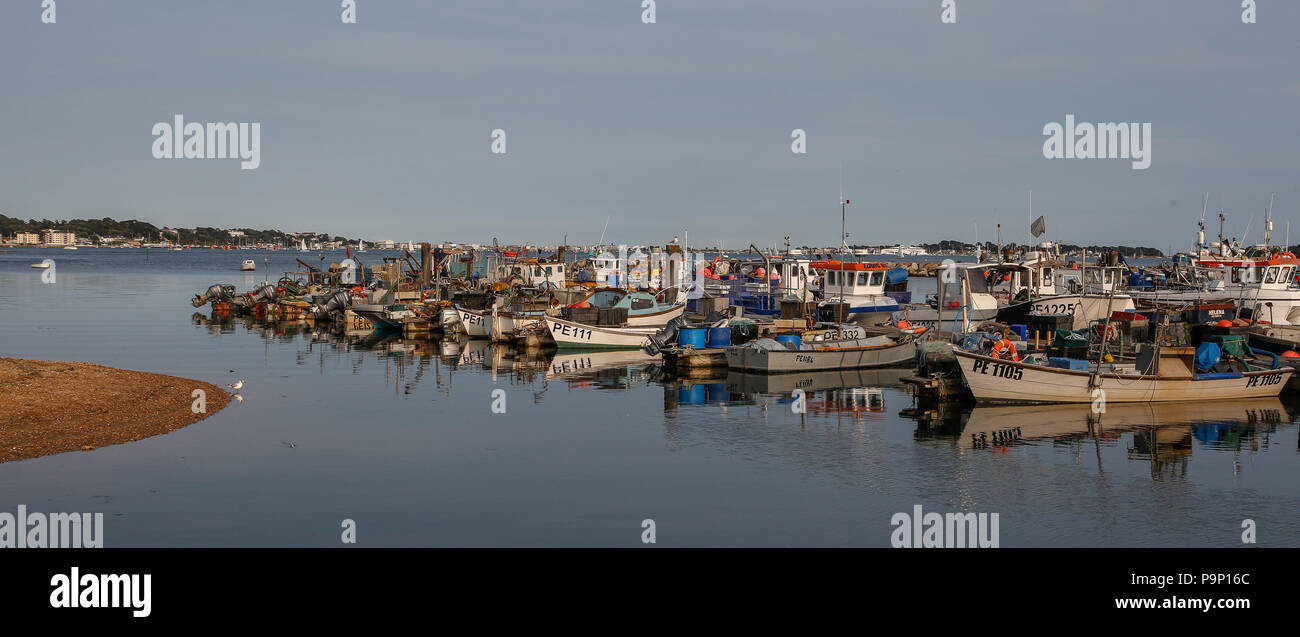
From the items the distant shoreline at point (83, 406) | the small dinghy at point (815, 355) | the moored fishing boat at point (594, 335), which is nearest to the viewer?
the distant shoreline at point (83, 406)

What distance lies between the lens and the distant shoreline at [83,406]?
21.9 metres

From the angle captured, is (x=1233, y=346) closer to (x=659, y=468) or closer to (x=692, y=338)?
(x=692, y=338)

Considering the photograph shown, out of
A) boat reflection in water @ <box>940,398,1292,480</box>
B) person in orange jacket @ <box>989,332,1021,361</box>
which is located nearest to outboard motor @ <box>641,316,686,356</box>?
person in orange jacket @ <box>989,332,1021,361</box>

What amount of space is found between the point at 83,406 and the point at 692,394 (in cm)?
1721

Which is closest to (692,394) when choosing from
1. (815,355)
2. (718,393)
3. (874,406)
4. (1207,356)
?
(718,393)

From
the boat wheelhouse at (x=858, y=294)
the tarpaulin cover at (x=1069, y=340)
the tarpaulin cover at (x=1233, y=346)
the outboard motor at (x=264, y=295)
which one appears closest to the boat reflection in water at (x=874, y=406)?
the tarpaulin cover at (x=1233, y=346)

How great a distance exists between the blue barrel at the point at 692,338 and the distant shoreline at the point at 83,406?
53.9 ft

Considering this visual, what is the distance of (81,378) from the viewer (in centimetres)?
2802

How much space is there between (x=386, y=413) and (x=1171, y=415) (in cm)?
2144

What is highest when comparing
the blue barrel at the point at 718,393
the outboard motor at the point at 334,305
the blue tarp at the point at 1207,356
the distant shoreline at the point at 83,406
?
the outboard motor at the point at 334,305

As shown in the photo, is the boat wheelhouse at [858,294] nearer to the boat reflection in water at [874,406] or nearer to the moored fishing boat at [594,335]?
the boat reflection in water at [874,406]
